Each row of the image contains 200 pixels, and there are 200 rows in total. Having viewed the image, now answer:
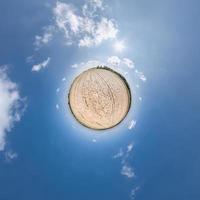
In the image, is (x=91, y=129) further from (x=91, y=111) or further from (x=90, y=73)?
(x=90, y=73)

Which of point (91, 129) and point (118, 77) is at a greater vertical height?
point (118, 77)

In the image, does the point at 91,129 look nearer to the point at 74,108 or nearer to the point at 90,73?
the point at 74,108

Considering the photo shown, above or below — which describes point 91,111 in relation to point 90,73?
below

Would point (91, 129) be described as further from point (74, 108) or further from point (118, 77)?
point (118, 77)

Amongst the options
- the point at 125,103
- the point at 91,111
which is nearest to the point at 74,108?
the point at 91,111
